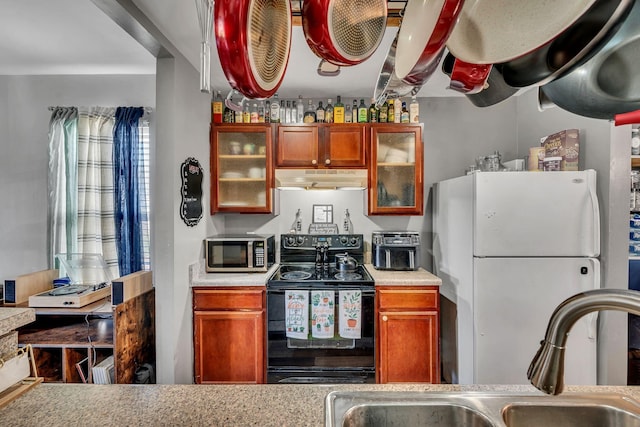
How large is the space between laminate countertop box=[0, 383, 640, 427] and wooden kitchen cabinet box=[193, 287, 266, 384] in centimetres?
130

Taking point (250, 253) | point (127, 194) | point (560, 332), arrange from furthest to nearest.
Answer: point (127, 194), point (250, 253), point (560, 332)

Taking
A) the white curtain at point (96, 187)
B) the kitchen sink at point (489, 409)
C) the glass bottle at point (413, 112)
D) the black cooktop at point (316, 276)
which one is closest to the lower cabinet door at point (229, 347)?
the black cooktop at point (316, 276)

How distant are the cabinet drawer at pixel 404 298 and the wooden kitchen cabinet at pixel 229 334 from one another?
0.88 m

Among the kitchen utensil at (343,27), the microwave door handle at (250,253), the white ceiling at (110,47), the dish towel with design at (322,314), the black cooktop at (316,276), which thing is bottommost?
the dish towel with design at (322,314)

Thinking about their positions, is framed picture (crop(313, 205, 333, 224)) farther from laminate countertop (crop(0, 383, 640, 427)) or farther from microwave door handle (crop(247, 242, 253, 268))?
laminate countertop (crop(0, 383, 640, 427))

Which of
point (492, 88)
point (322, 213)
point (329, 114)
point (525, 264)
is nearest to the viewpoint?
point (492, 88)

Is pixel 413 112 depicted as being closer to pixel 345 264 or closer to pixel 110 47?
pixel 345 264

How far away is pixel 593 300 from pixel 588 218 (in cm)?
172

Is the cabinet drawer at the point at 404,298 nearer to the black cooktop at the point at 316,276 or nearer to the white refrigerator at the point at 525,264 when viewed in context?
the black cooktop at the point at 316,276

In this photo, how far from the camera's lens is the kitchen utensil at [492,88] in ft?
2.68

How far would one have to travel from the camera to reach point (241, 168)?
257cm

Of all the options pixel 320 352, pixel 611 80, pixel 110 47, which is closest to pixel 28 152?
pixel 110 47

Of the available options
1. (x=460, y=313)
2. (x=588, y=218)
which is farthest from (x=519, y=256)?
(x=460, y=313)

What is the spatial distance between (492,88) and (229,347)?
7.10ft
